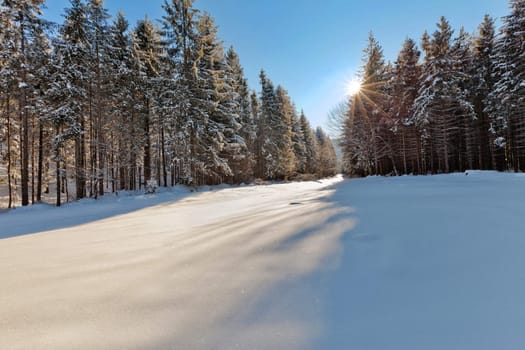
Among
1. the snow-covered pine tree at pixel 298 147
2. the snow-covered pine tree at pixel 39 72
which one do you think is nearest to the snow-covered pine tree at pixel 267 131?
the snow-covered pine tree at pixel 298 147

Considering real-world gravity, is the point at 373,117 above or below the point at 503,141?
above

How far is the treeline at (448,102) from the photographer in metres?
13.7

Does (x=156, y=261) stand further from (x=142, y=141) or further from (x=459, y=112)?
(x=459, y=112)

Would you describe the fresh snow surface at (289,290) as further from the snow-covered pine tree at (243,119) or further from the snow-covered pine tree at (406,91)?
the snow-covered pine tree at (406,91)

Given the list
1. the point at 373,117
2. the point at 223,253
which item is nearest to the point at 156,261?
the point at 223,253

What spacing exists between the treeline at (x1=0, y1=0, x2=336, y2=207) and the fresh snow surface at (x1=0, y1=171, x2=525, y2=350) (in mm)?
9406

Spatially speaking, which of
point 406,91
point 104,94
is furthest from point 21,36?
point 406,91

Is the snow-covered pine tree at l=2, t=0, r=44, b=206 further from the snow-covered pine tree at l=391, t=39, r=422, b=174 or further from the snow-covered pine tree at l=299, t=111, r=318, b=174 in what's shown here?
the snow-covered pine tree at l=299, t=111, r=318, b=174

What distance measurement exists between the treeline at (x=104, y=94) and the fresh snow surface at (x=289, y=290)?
9406 mm

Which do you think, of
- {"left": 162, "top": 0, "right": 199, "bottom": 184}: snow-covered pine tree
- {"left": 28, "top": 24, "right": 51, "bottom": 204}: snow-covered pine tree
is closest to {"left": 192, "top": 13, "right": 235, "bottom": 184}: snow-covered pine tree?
{"left": 162, "top": 0, "right": 199, "bottom": 184}: snow-covered pine tree

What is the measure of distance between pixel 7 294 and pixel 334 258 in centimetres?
232

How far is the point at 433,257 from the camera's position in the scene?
161 cm

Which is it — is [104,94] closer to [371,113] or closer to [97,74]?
[97,74]

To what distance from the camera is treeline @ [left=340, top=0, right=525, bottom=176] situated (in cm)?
1372
